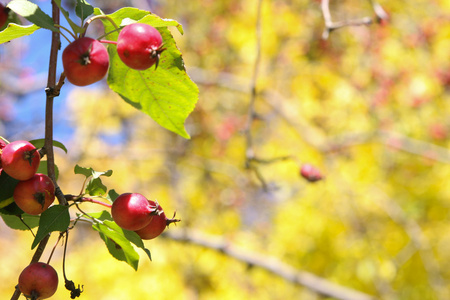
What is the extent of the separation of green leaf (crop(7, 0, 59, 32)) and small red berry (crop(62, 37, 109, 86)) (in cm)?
5

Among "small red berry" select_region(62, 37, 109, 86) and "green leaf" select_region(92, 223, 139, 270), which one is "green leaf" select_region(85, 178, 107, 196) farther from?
"small red berry" select_region(62, 37, 109, 86)

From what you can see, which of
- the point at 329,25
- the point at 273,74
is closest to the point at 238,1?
the point at 273,74

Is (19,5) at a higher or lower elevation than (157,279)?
higher

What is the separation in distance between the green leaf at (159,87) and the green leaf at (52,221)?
24 centimetres

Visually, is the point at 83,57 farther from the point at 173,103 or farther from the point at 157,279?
the point at 157,279

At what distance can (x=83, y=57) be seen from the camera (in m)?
0.57

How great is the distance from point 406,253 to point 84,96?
388 cm

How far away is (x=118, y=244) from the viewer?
27.5 inches

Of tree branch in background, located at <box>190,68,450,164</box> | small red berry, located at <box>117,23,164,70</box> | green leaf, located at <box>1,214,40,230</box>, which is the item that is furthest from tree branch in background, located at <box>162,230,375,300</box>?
small red berry, located at <box>117,23,164,70</box>

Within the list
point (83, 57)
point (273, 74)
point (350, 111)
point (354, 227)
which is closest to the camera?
point (83, 57)

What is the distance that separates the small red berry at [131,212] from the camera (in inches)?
23.5

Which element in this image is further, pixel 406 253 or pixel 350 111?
pixel 350 111

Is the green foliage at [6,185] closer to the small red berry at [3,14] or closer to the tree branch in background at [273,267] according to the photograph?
the small red berry at [3,14]

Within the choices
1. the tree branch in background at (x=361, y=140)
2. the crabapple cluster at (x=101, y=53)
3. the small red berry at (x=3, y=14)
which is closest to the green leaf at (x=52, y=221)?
the crabapple cluster at (x=101, y=53)
